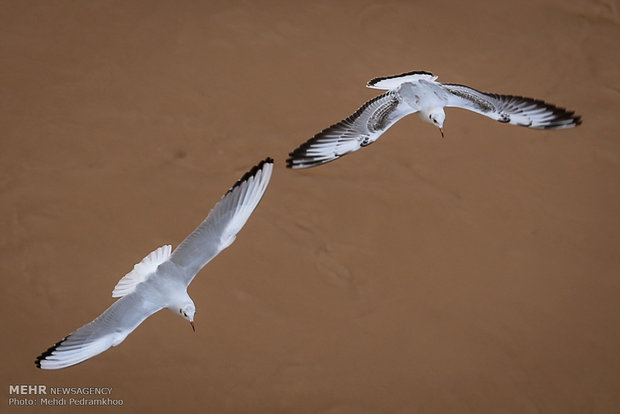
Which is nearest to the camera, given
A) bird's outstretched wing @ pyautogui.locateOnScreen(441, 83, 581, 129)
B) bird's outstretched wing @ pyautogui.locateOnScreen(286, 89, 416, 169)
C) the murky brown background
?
bird's outstretched wing @ pyautogui.locateOnScreen(286, 89, 416, 169)

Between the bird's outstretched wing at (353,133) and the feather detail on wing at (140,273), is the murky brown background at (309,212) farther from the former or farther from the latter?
the bird's outstretched wing at (353,133)

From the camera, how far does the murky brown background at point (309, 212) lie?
3.95 m

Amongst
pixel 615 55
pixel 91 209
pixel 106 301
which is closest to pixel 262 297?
pixel 106 301

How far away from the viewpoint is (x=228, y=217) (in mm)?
3400

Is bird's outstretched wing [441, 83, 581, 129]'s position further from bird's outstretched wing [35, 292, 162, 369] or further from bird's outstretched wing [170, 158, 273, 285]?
bird's outstretched wing [35, 292, 162, 369]

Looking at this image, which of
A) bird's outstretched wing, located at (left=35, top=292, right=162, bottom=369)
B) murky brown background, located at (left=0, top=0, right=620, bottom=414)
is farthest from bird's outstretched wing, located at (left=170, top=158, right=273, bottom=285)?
murky brown background, located at (left=0, top=0, right=620, bottom=414)

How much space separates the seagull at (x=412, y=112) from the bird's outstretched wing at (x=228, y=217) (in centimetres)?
29

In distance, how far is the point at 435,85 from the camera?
3.85 m

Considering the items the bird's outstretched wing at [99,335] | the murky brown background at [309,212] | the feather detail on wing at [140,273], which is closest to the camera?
the bird's outstretched wing at [99,335]

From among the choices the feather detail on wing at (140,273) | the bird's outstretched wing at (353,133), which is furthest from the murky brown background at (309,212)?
the bird's outstretched wing at (353,133)

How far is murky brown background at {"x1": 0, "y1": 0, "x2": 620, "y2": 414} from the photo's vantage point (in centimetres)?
395

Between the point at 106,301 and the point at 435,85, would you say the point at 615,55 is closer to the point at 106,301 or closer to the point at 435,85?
the point at 435,85

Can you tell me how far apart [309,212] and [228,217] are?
3.24 ft

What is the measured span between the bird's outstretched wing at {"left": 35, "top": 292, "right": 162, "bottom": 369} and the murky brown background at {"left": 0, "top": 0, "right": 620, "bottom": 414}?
628 mm
